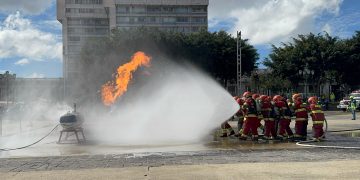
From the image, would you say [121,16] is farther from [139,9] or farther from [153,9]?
[153,9]

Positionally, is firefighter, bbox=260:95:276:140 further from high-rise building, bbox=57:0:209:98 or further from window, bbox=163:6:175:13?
window, bbox=163:6:175:13

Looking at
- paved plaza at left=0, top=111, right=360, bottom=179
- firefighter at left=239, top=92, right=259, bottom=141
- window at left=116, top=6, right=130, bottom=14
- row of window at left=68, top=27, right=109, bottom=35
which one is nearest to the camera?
paved plaza at left=0, top=111, right=360, bottom=179

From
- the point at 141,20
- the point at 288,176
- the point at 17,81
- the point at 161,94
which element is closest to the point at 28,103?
the point at 17,81

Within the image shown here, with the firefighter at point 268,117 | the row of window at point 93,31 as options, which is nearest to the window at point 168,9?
the row of window at point 93,31

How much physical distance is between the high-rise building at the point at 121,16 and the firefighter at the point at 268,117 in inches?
3743

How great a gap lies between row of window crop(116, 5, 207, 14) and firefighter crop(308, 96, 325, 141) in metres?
103

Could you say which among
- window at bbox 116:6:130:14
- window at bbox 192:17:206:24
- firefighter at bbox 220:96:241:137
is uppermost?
window at bbox 116:6:130:14

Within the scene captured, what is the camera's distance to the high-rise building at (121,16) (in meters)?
117

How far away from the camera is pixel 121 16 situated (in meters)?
117

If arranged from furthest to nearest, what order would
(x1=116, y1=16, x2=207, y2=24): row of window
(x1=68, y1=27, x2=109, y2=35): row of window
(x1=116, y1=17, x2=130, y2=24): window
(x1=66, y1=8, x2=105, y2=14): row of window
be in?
1. (x1=68, y1=27, x2=109, y2=35): row of window
2. (x1=66, y1=8, x2=105, y2=14): row of window
3. (x1=116, y1=16, x2=207, y2=24): row of window
4. (x1=116, y1=17, x2=130, y2=24): window

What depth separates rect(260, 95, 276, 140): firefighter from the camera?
725 inches

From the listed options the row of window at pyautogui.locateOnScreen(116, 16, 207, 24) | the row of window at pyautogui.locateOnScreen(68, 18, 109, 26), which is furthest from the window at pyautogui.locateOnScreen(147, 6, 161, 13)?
the row of window at pyautogui.locateOnScreen(68, 18, 109, 26)

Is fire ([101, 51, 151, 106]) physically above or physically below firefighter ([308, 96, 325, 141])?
above

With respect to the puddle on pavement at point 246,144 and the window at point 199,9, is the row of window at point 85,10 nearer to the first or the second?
the window at point 199,9
